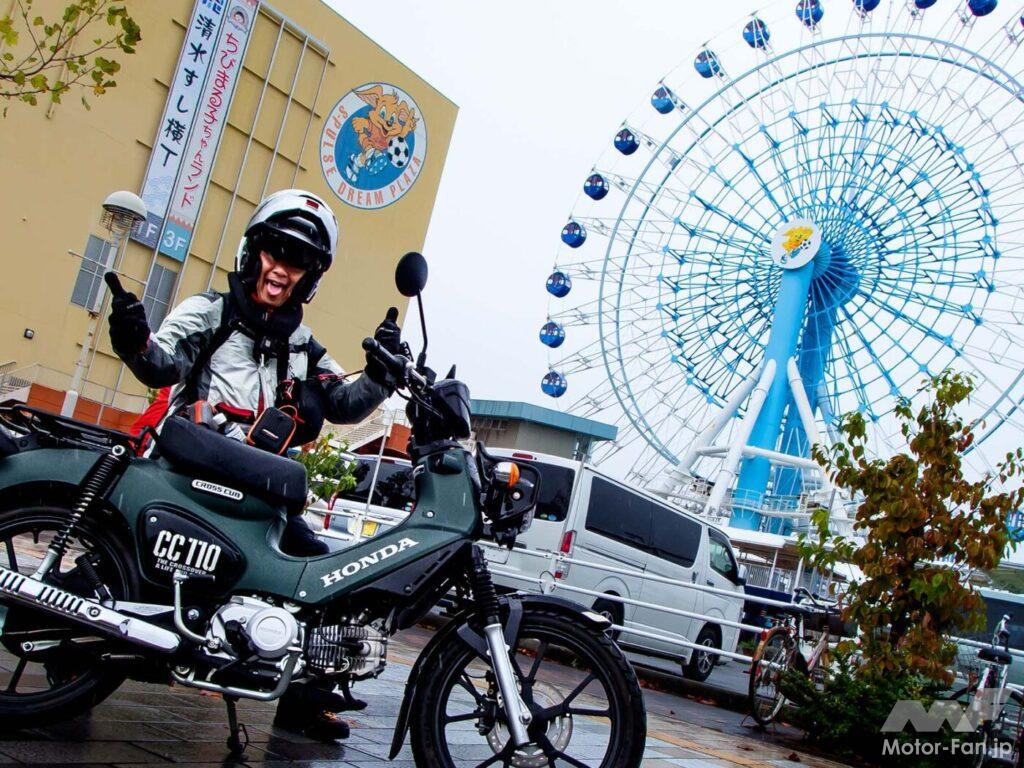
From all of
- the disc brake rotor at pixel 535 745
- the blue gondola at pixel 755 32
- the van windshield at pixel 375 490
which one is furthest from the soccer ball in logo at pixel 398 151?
the disc brake rotor at pixel 535 745

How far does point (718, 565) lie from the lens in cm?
1145

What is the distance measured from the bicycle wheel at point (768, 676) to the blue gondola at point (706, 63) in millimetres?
19901

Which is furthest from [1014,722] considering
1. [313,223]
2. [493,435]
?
[493,435]

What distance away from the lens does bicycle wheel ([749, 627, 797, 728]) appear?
257 inches

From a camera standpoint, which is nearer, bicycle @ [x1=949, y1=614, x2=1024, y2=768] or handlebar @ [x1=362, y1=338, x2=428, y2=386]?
handlebar @ [x1=362, y1=338, x2=428, y2=386]

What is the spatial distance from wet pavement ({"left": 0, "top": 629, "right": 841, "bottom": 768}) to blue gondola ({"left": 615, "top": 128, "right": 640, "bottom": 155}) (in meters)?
21.4

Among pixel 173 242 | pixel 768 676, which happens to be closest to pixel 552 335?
pixel 173 242

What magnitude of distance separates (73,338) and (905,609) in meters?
19.2

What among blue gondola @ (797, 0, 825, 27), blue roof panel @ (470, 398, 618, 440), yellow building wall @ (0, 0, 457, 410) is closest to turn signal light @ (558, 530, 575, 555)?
yellow building wall @ (0, 0, 457, 410)

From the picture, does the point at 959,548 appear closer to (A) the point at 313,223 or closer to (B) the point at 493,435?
(A) the point at 313,223

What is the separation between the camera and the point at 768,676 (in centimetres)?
663

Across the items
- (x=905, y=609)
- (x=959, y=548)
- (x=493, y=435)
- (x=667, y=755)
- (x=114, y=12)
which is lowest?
(x=667, y=755)

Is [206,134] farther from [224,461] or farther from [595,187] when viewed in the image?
[224,461]

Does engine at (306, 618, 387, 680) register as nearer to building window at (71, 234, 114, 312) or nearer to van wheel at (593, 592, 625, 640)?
van wheel at (593, 592, 625, 640)
